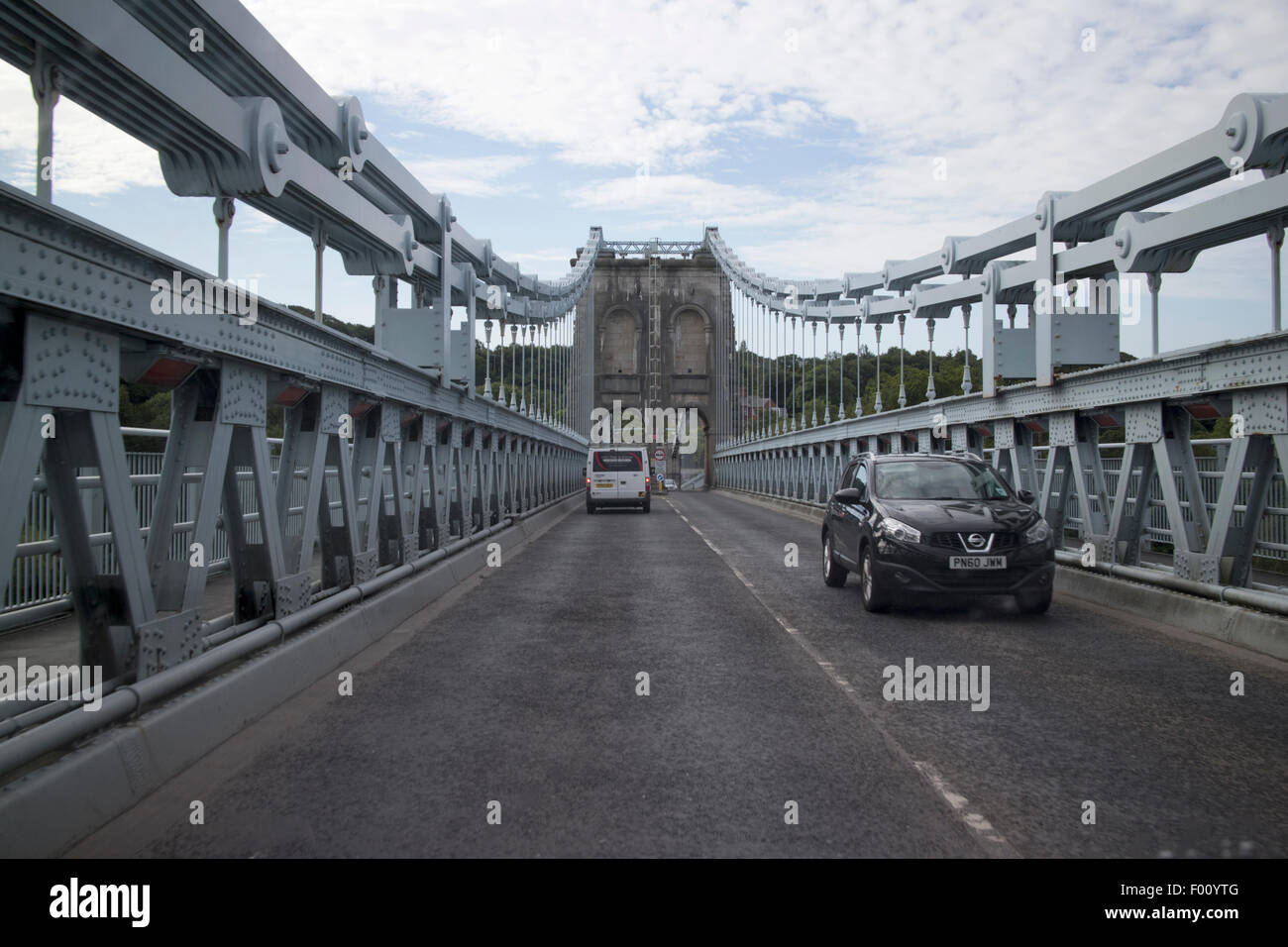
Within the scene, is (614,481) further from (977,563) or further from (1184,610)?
(1184,610)

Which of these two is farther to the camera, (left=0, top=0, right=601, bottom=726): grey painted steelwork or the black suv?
the black suv

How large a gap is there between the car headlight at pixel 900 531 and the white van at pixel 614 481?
22.0m

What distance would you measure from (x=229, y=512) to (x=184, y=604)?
1.05 metres

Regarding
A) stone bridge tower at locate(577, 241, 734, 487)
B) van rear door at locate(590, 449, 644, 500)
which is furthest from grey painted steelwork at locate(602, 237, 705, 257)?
van rear door at locate(590, 449, 644, 500)

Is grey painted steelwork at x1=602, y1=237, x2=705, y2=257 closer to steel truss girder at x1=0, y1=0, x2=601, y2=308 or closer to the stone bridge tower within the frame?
the stone bridge tower

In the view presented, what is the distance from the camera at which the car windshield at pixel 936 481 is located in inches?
385

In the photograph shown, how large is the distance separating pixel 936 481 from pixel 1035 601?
1719mm

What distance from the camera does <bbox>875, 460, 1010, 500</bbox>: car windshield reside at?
385 inches

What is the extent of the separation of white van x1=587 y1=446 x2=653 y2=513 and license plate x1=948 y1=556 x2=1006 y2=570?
2256 centimetres

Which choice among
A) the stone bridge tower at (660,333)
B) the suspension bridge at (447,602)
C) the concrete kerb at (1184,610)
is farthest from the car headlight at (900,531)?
the stone bridge tower at (660,333)

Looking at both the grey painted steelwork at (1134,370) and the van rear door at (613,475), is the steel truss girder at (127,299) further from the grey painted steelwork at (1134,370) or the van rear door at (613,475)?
the van rear door at (613,475)

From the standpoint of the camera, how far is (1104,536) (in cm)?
1018
